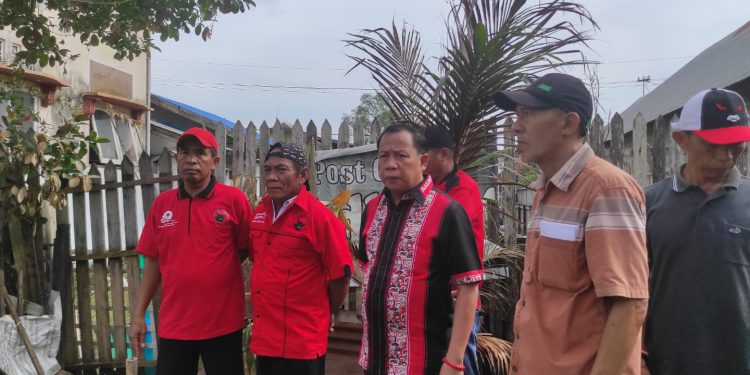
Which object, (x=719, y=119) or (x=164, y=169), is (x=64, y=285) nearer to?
(x=164, y=169)

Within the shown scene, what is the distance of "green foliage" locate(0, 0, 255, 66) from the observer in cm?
391

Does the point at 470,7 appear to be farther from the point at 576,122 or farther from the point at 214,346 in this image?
the point at 214,346

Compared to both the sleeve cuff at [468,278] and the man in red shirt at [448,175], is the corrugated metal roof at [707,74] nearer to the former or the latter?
the man in red shirt at [448,175]

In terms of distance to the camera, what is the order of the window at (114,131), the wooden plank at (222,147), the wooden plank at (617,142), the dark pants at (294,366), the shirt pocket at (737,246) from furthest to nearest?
the window at (114,131) < the wooden plank at (222,147) < the wooden plank at (617,142) < the dark pants at (294,366) < the shirt pocket at (737,246)

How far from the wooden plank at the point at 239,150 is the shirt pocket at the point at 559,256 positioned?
344 centimetres

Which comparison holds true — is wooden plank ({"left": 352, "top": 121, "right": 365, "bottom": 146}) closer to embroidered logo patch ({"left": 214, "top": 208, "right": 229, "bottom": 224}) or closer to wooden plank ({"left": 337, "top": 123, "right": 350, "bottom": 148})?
wooden plank ({"left": 337, "top": 123, "right": 350, "bottom": 148})

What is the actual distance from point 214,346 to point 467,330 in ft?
5.12

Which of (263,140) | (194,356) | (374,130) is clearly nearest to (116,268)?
(263,140)

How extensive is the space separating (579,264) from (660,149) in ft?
9.80

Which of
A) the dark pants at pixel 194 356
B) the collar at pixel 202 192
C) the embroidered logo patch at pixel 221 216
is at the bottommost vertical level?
the dark pants at pixel 194 356

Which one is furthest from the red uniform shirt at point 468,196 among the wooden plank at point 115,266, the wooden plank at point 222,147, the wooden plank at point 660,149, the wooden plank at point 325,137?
the wooden plank at point 115,266

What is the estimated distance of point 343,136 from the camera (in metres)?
4.64

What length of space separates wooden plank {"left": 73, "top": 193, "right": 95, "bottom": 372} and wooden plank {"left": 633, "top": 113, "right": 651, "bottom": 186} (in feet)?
14.5

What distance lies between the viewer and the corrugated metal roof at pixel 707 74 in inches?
570
